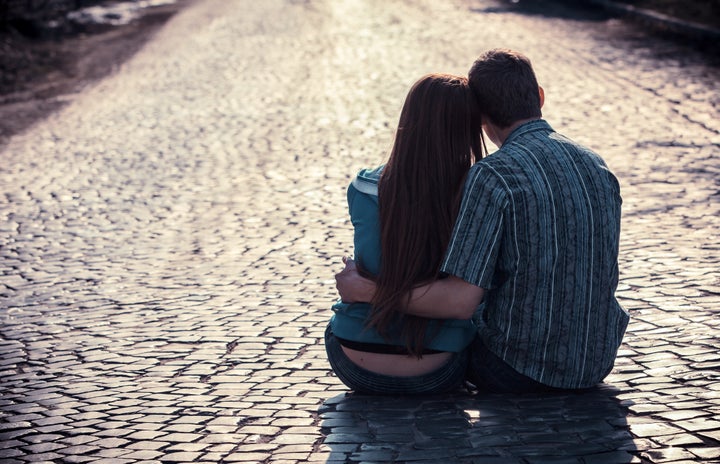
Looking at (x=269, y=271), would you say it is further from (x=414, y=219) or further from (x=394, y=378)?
(x=414, y=219)

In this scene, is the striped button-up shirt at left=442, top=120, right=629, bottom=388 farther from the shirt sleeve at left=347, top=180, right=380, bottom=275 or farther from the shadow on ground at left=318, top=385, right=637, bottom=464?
the shirt sleeve at left=347, top=180, right=380, bottom=275

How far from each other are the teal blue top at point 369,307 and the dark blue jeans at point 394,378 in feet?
0.32

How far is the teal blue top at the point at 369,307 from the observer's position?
427 cm

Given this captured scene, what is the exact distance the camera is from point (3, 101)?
1616 cm

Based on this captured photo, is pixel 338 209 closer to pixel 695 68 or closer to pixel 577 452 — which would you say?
pixel 577 452

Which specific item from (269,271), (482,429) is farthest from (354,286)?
(269,271)

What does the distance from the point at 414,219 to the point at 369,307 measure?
1.39 feet

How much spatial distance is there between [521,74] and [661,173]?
537 centimetres

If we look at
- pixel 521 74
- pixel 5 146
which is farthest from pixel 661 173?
pixel 5 146

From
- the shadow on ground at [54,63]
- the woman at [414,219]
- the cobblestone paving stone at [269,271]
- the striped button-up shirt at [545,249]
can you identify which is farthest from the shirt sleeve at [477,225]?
the shadow on ground at [54,63]

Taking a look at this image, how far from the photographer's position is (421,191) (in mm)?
4180

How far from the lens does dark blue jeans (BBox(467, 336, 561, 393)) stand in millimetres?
4297

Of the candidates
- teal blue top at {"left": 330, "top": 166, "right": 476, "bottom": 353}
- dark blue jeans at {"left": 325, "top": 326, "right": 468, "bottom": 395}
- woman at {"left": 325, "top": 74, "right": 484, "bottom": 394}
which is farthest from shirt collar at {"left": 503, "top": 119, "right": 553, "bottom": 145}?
dark blue jeans at {"left": 325, "top": 326, "right": 468, "bottom": 395}

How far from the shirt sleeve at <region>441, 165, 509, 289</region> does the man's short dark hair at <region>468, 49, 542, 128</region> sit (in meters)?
0.29
